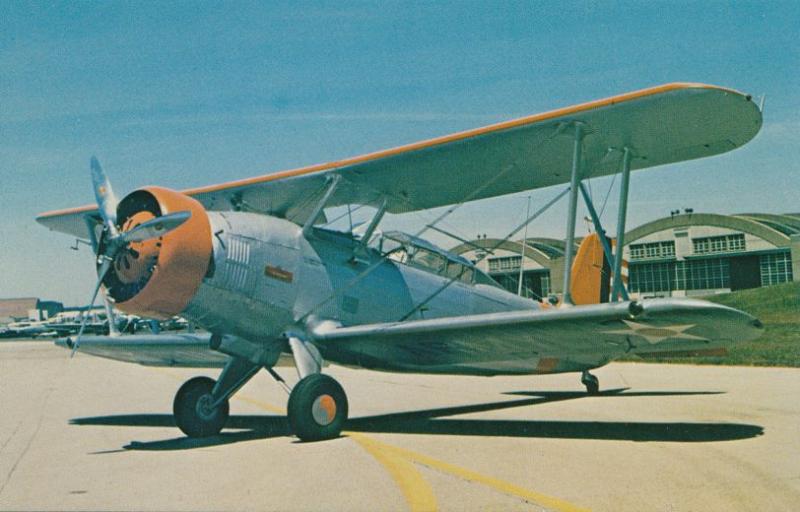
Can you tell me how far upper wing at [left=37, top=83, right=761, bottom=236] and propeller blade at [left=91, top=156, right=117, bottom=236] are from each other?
179 cm

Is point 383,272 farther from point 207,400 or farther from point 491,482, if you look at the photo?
point 491,482

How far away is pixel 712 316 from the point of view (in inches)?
244

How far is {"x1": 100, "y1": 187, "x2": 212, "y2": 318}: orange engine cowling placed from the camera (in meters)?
6.98

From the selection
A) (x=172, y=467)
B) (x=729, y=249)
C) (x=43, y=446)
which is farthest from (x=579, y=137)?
(x=729, y=249)

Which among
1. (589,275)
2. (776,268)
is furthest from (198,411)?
(776,268)

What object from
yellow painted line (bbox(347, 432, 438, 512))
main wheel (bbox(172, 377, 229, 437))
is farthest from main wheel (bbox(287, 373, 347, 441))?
main wheel (bbox(172, 377, 229, 437))

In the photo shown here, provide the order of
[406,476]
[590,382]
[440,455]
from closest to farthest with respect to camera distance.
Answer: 1. [406,476]
2. [440,455]
3. [590,382]

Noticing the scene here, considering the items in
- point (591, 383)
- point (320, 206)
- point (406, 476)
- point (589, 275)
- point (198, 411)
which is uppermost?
point (320, 206)

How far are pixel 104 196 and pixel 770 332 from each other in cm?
2119

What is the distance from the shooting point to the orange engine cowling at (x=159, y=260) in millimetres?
6984

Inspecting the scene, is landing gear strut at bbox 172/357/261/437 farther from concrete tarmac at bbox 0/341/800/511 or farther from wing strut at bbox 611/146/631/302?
wing strut at bbox 611/146/631/302

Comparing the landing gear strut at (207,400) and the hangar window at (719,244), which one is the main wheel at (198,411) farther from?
the hangar window at (719,244)

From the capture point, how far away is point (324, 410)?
7.23 meters

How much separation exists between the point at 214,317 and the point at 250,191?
88.8 inches
